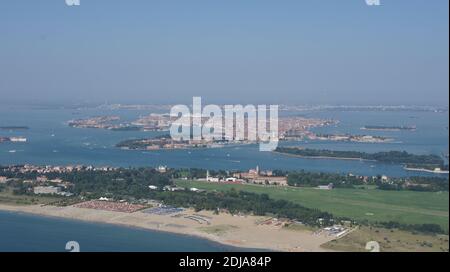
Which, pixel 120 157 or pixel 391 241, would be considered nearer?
pixel 391 241

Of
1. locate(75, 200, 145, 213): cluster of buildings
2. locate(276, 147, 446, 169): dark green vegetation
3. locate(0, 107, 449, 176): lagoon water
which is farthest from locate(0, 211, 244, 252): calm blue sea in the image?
→ locate(276, 147, 446, 169): dark green vegetation

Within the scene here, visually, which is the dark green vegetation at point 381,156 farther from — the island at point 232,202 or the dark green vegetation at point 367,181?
the island at point 232,202

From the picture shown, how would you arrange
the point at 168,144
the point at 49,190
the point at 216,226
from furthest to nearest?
the point at 168,144
the point at 49,190
the point at 216,226

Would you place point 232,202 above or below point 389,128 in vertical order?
below

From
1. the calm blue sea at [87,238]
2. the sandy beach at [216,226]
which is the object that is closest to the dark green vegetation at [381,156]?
the sandy beach at [216,226]

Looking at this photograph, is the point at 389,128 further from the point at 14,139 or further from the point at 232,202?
the point at 232,202

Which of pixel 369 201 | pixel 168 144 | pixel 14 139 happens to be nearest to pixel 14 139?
pixel 14 139
